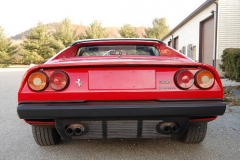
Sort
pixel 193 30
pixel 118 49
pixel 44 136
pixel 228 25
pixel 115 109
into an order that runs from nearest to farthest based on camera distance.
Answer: pixel 115 109 < pixel 44 136 < pixel 118 49 < pixel 228 25 < pixel 193 30

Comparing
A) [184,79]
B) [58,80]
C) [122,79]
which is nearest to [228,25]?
[184,79]

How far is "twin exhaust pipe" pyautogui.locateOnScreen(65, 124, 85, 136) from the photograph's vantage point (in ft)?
5.99

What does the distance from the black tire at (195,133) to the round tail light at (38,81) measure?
1650mm

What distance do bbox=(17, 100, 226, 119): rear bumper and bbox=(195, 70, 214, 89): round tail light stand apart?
0.61 ft

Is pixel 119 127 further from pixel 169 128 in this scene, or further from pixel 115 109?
pixel 169 128

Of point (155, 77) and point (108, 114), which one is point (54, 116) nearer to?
point (108, 114)

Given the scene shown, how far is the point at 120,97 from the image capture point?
1766 mm

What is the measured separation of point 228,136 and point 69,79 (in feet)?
7.68

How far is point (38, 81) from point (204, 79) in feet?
5.24

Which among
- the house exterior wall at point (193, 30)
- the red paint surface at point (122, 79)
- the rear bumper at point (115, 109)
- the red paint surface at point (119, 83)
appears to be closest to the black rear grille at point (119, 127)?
the rear bumper at point (115, 109)

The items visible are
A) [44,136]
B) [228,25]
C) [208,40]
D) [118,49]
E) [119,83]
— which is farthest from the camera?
[208,40]

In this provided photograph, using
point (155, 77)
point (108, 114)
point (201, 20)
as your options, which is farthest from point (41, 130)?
point (201, 20)

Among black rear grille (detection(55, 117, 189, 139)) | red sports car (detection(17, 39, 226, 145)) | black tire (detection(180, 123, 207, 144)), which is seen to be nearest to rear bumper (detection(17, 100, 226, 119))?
red sports car (detection(17, 39, 226, 145))

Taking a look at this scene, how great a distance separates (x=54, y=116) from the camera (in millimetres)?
1720
